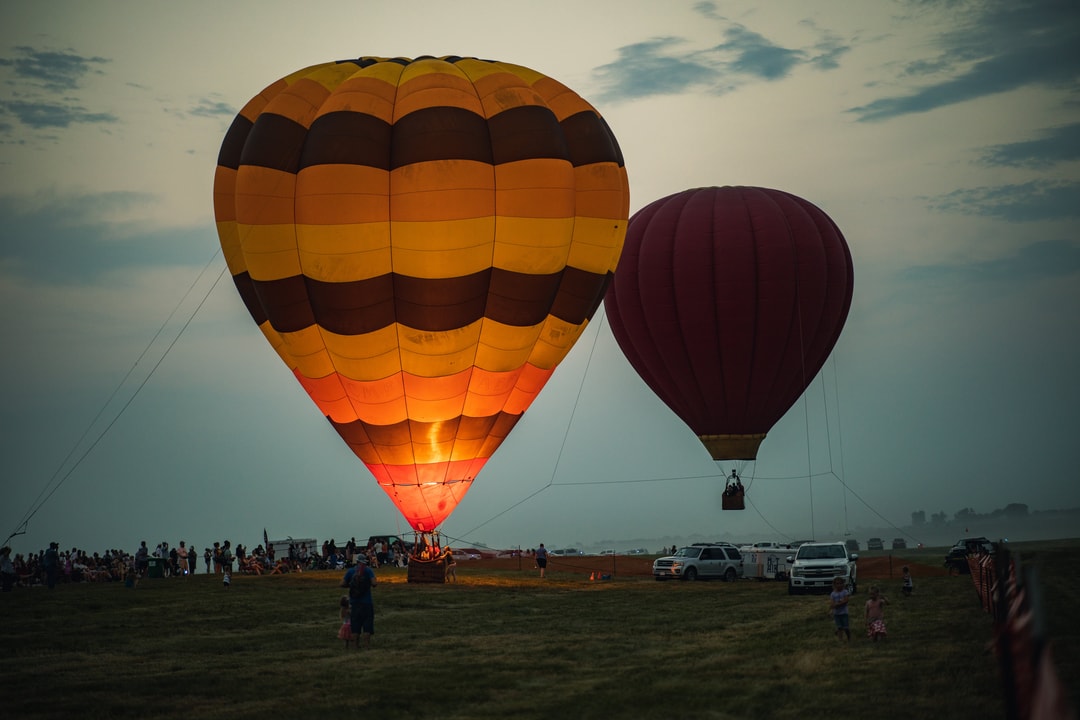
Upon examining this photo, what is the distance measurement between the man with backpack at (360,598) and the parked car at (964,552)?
31162 millimetres

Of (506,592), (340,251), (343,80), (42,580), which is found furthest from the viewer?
(42,580)

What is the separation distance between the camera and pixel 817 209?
48.4 metres

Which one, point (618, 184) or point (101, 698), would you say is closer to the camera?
point (101, 698)

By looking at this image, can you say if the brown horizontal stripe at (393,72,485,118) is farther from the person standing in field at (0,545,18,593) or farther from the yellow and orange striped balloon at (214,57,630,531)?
the person standing in field at (0,545,18,593)

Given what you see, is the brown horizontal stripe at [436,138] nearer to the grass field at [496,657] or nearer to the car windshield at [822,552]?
Result: the grass field at [496,657]

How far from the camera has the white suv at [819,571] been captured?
35219 mm

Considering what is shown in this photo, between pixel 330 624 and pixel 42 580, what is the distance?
64.2 feet

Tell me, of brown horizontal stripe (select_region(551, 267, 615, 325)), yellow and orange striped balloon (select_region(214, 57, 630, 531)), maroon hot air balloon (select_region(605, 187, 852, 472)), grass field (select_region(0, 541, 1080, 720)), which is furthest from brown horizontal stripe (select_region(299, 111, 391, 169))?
maroon hot air balloon (select_region(605, 187, 852, 472))

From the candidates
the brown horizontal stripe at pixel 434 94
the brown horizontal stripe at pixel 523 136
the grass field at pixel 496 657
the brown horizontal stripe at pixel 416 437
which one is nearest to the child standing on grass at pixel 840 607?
the grass field at pixel 496 657

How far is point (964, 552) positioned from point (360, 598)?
1649 inches

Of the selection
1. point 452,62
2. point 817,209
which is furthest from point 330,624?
point 817,209

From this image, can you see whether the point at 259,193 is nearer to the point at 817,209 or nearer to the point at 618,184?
the point at 618,184

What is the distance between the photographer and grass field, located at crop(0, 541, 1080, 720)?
14750mm

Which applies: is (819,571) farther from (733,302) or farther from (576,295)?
(733,302)
